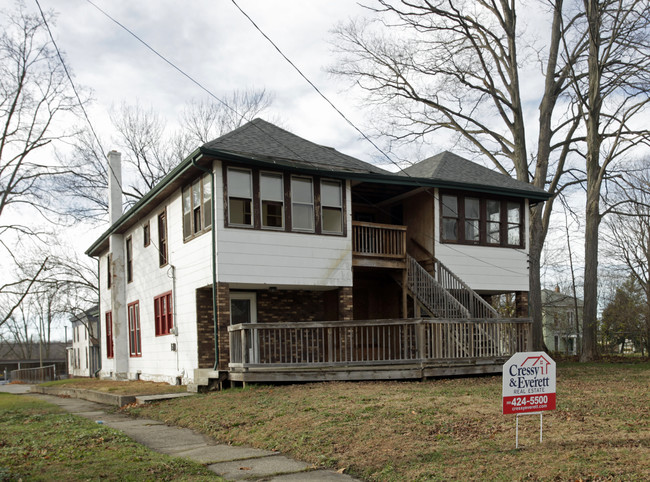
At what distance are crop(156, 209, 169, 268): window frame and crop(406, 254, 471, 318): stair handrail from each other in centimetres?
740

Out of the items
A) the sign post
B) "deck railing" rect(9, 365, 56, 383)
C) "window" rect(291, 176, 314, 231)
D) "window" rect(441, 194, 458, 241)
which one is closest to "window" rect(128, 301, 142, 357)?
"window" rect(291, 176, 314, 231)

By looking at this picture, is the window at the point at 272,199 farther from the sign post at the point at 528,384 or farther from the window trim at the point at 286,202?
the sign post at the point at 528,384

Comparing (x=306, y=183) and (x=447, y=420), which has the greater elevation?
(x=306, y=183)

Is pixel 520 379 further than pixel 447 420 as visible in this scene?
No

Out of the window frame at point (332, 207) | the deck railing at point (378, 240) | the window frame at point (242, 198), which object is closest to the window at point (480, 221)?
the deck railing at point (378, 240)

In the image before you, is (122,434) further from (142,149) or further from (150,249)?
(142,149)

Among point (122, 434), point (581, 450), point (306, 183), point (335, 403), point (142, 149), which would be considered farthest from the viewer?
point (142, 149)

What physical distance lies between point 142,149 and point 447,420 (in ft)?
104

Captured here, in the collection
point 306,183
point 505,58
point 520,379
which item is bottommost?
point 520,379

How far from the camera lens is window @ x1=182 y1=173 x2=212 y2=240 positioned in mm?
16250

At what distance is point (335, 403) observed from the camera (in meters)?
10.7

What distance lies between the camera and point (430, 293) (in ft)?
58.9

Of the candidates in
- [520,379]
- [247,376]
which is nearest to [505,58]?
[247,376]

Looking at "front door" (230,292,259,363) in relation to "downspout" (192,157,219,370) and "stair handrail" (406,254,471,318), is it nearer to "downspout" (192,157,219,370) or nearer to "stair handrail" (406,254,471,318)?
"downspout" (192,157,219,370)
